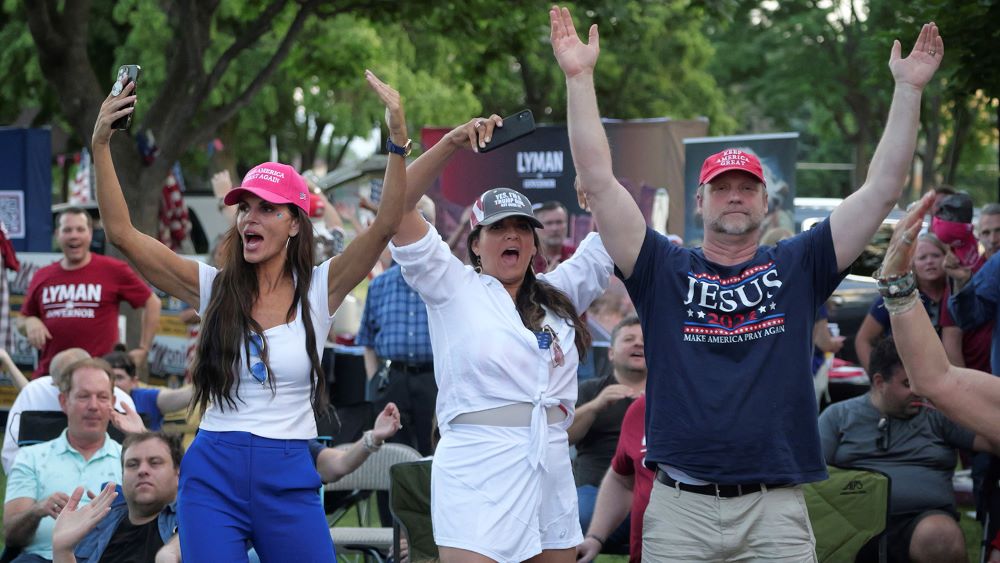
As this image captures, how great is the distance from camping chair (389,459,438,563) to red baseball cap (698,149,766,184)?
2353 mm

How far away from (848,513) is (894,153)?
2.53 m

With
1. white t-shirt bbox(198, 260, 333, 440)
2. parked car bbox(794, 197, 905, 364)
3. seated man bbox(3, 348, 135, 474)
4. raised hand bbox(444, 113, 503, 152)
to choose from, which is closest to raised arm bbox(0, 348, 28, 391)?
seated man bbox(3, 348, 135, 474)

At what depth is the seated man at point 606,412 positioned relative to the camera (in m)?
6.09

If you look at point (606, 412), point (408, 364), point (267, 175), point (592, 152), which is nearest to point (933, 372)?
point (592, 152)

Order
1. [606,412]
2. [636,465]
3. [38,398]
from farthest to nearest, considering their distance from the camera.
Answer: [38,398] < [606,412] < [636,465]

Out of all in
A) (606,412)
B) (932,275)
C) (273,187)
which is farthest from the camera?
(932,275)

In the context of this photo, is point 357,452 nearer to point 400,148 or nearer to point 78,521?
point 78,521

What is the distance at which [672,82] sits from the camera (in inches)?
1305

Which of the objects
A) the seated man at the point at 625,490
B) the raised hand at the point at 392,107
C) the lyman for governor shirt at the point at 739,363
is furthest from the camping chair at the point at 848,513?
the raised hand at the point at 392,107

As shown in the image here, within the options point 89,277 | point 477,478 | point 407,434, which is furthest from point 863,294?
point 477,478

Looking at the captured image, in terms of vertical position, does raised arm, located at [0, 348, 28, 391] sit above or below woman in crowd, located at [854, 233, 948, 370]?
below

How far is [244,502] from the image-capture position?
3.98 metres

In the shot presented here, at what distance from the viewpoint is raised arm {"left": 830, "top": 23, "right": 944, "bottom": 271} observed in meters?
3.83

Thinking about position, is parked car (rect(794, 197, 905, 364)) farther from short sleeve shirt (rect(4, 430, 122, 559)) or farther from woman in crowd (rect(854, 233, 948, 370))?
short sleeve shirt (rect(4, 430, 122, 559))
